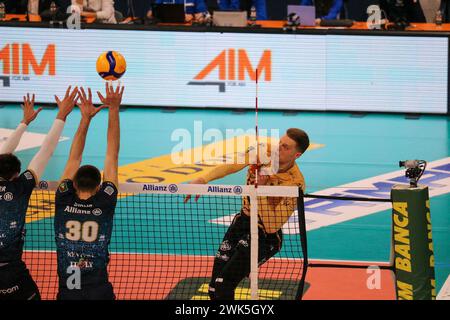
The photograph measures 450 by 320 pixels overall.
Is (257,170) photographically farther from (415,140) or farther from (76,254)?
(415,140)

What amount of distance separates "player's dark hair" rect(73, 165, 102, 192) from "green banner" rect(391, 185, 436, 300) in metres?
2.75

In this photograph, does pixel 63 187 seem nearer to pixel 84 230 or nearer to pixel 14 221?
pixel 84 230

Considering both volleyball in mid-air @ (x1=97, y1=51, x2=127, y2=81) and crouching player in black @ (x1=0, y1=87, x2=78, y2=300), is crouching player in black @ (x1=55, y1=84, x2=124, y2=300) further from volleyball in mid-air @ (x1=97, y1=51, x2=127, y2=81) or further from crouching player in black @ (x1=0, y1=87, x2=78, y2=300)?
volleyball in mid-air @ (x1=97, y1=51, x2=127, y2=81)

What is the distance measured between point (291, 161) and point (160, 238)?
379cm

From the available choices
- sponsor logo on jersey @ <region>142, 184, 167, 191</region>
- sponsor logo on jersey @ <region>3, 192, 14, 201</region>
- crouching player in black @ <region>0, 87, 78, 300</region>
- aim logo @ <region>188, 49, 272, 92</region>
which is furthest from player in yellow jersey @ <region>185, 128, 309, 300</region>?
aim logo @ <region>188, 49, 272, 92</region>

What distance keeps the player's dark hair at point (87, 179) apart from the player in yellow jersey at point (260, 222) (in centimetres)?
138

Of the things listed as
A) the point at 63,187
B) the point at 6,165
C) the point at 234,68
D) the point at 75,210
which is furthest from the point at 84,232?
the point at 234,68

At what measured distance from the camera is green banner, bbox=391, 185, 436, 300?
843 cm

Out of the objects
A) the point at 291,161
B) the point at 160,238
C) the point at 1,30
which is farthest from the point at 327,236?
the point at 1,30

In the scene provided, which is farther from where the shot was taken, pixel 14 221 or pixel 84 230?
pixel 14 221

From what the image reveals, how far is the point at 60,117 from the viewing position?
29.1 feet

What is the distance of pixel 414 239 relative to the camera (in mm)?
8477

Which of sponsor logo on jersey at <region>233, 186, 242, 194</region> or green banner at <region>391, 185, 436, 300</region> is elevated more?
sponsor logo on jersey at <region>233, 186, 242, 194</region>

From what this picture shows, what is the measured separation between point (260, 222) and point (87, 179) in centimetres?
216
